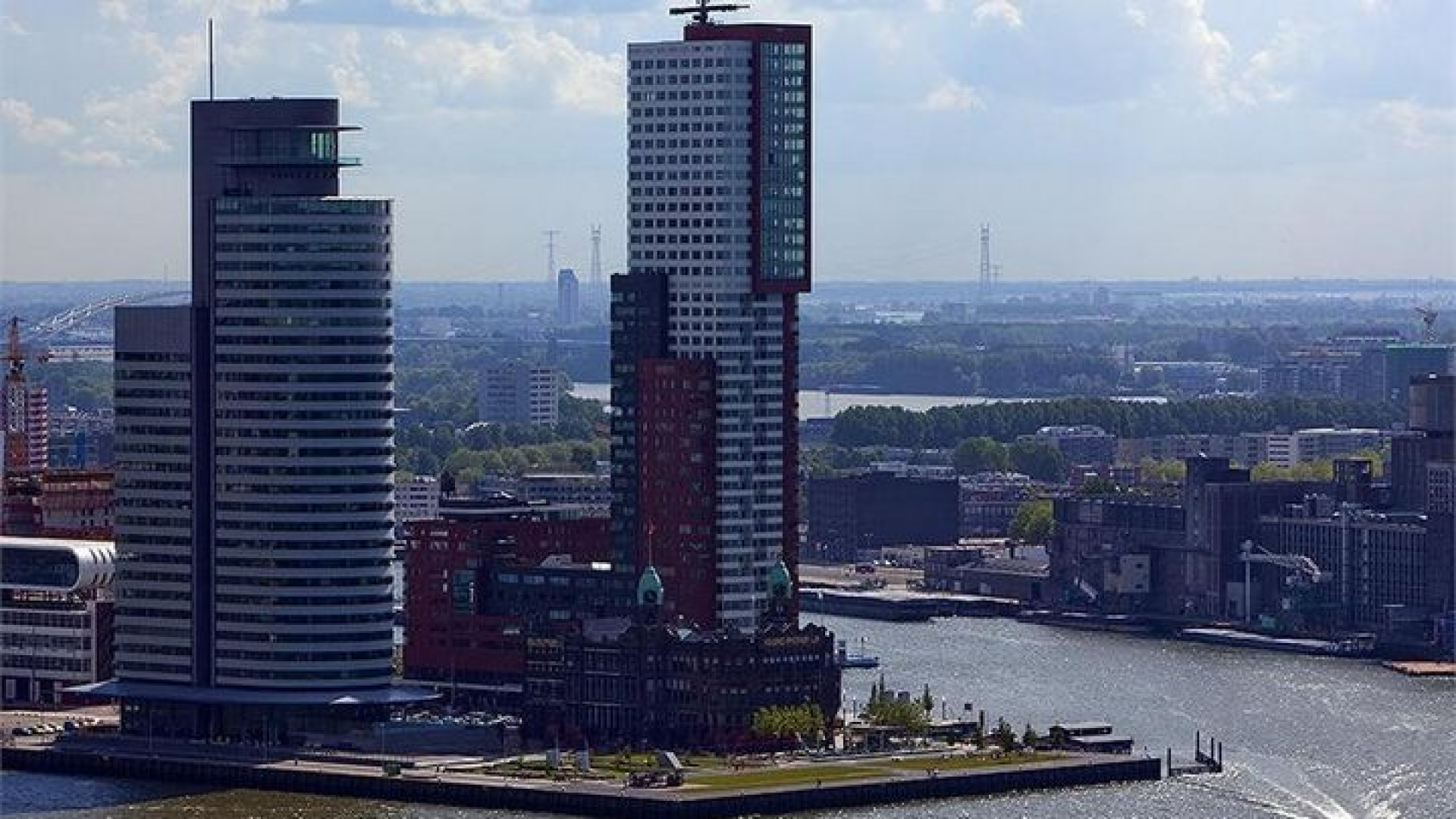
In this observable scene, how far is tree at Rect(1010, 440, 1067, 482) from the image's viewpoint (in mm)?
174375

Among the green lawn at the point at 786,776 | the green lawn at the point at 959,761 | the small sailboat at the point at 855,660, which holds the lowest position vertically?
the green lawn at the point at 786,776

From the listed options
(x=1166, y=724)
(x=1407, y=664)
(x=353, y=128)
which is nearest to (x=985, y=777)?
(x=1166, y=724)

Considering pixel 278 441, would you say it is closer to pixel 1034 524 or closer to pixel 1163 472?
pixel 1034 524

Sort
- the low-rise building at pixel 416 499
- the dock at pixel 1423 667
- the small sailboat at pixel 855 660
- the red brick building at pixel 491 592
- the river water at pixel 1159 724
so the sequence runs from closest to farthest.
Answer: the river water at pixel 1159 724 < the red brick building at pixel 491 592 < the small sailboat at pixel 855 660 < the dock at pixel 1423 667 < the low-rise building at pixel 416 499

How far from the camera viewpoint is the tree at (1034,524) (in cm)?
14638

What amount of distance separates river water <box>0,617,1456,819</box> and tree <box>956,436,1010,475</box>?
151ft

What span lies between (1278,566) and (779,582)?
33.1 m

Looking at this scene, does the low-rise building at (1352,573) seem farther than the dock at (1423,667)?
Yes

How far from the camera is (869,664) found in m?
109

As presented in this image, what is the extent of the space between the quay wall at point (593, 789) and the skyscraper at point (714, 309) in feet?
41.7

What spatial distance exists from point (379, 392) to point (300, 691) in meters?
6.09

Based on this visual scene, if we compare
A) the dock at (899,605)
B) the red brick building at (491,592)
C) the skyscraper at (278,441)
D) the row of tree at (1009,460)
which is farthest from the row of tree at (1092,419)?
the skyscraper at (278,441)

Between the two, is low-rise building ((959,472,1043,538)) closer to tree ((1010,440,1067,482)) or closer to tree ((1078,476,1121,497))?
tree ((1078,476,1121,497))

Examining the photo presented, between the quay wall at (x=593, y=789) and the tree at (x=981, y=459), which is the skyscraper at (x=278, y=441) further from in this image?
the tree at (x=981, y=459)
